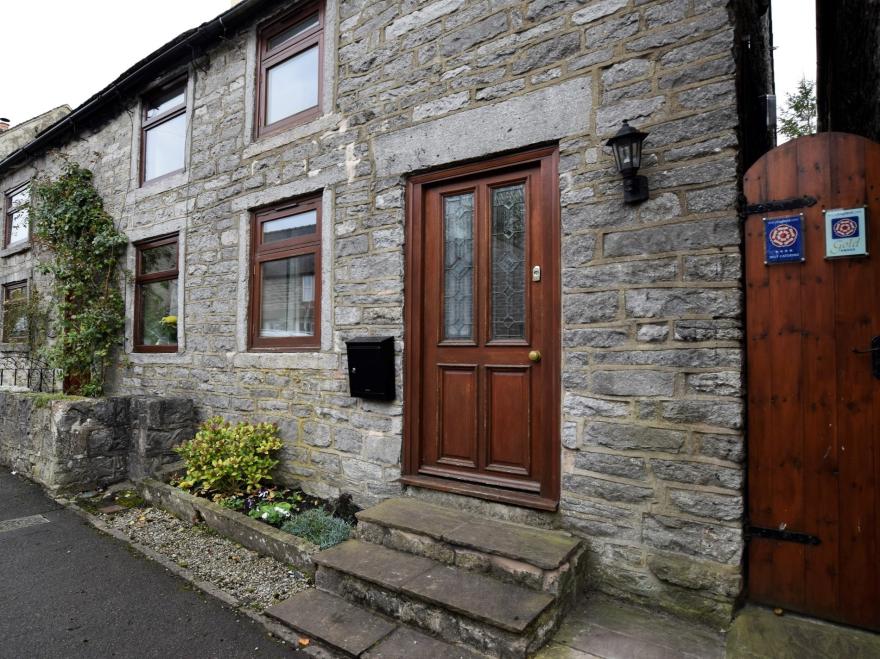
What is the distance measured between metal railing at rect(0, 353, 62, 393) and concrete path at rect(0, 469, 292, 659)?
172 inches

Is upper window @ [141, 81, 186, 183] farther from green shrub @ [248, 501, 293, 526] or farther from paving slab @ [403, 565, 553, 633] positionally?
paving slab @ [403, 565, 553, 633]

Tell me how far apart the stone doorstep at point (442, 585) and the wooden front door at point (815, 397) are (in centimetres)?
131

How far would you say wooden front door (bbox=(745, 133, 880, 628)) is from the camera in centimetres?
245

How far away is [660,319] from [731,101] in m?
1.22

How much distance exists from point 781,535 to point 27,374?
35.7 ft

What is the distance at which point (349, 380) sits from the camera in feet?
13.4

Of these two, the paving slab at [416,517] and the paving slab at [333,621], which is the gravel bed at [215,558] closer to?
the paving slab at [333,621]

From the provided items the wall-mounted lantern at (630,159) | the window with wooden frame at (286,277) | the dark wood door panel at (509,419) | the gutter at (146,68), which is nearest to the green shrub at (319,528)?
the dark wood door panel at (509,419)

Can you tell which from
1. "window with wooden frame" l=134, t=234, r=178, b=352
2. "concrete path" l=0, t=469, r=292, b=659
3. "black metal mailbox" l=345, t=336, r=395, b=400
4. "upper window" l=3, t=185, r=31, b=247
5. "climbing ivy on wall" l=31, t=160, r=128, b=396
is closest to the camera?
"concrete path" l=0, t=469, r=292, b=659

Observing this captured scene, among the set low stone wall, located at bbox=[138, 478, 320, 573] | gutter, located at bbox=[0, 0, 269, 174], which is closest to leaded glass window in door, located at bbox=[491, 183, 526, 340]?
low stone wall, located at bbox=[138, 478, 320, 573]

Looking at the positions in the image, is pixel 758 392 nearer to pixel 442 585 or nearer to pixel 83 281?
pixel 442 585

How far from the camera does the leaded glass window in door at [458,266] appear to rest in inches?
144

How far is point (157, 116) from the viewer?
6520 millimetres

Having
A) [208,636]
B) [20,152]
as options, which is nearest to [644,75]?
[208,636]
